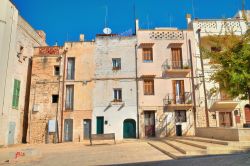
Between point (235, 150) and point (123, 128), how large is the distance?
13080 mm

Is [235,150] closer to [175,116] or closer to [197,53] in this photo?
[175,116]

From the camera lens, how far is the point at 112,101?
2205 centimetres

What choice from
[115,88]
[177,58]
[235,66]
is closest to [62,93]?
[115,88]

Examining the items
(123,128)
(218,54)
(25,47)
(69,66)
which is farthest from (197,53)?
(25,47)

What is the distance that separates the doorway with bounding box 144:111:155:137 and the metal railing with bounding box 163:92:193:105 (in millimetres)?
1802

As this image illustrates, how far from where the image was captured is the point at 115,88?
73.8ft

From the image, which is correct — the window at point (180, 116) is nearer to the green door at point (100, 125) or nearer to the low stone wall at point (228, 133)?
the low stone wall at point (228, 133)

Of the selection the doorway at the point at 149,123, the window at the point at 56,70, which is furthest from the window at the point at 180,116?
the window at the point at 56,70

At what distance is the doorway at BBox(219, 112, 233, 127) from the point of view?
21.6m

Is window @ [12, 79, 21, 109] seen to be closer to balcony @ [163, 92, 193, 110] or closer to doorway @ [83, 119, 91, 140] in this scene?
doorway @ [83, 119, 91, 140]

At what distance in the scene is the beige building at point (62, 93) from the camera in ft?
70.6

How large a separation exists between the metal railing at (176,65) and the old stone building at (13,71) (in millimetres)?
13571

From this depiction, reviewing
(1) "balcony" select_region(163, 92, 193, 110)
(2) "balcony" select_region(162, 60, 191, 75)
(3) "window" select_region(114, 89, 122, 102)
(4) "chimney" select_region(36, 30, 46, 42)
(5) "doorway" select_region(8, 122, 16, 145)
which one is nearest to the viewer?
(5) "doorway" select_region(8, 122, 16, 145)

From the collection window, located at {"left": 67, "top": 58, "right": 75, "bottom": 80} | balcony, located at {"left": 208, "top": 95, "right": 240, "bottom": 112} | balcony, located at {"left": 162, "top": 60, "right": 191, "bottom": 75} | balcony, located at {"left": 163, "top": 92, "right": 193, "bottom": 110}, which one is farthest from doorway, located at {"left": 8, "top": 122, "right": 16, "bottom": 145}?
balcony, located at {"left": 208, "top": 95, "right": 240, "bottom": 112}
